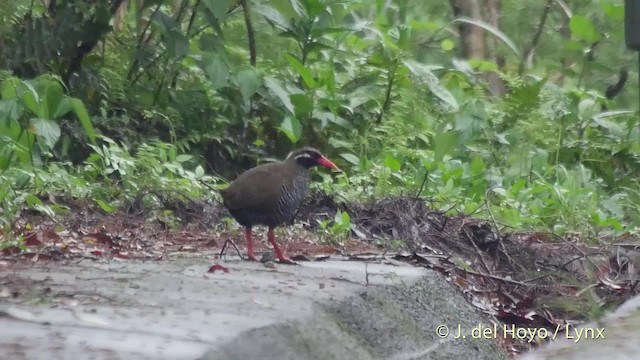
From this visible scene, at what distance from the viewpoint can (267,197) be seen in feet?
17.2

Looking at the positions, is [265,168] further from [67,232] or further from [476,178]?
[476,178]

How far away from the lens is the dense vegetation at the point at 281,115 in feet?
24.0

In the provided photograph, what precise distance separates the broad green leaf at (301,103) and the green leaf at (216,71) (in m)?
0.72

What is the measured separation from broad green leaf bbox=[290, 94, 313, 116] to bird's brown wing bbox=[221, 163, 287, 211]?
341 centimetres

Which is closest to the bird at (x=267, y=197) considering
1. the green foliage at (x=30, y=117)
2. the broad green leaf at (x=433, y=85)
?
the green foliage at (x=30, y=117)

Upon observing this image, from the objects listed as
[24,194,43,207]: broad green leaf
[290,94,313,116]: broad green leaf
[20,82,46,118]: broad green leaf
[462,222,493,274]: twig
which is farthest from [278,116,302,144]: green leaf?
[24,194,43,207]: broad green leaf

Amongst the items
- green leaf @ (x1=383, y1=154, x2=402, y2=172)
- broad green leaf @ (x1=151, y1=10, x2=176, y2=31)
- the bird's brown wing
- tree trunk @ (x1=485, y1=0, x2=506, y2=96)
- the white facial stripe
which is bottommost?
tree trunk @ (x1=485, y1=0, x2=506, y2=96)

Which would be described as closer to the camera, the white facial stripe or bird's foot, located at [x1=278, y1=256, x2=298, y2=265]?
bird's foot, located at [x1=278, y1=256, x2=298, y2=265]

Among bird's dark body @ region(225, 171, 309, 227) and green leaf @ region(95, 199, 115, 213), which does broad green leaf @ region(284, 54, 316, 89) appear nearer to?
green leaf @ region(95, 199, 115, 213)

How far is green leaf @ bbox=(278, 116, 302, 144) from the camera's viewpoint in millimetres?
8383

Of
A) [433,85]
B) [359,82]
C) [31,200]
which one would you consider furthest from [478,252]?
[359,82]

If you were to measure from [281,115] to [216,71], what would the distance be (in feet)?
2.71

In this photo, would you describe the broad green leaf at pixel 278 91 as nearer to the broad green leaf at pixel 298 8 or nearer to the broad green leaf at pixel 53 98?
the broad green leaf at pixel 298 8

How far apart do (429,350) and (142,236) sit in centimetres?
203
